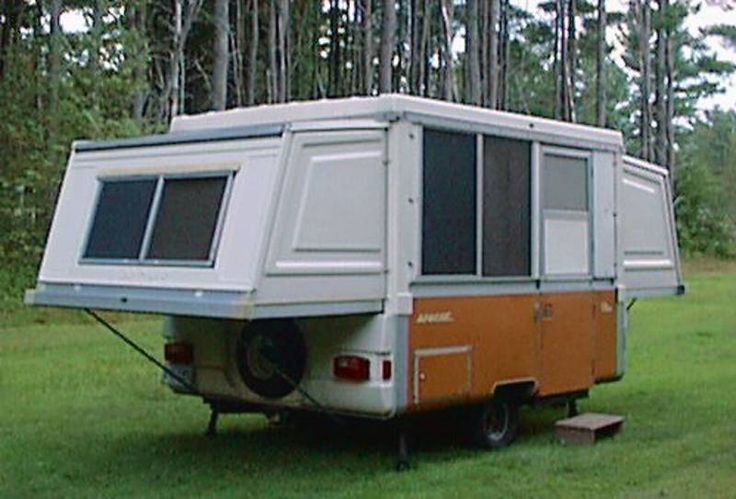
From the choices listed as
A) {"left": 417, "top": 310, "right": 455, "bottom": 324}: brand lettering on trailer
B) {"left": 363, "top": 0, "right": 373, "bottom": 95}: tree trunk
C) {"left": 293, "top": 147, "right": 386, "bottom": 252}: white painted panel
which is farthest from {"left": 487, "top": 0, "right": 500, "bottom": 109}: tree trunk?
{"left": 293, "top": 147, "right": 386, "bottom": 252}: white painted panel

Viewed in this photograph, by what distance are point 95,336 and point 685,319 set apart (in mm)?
9011

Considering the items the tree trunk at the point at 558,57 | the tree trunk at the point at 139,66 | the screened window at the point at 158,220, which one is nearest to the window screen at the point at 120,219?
the screened window at the point at 158,220

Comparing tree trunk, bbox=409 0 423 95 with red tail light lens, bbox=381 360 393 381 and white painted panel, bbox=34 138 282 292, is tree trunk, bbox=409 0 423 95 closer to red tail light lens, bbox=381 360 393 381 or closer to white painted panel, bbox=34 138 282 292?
white painted panel, bbox=34 138 282 292

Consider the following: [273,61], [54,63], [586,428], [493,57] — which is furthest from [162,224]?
[493,57]

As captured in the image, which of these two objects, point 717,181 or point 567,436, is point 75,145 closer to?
point 567,436

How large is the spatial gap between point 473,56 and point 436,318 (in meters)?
28.0

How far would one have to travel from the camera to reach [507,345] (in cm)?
781

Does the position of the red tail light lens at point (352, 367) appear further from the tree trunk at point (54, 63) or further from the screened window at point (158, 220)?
the tree trunk at point (54, 63)

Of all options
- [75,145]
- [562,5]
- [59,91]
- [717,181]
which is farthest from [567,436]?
[717,181]

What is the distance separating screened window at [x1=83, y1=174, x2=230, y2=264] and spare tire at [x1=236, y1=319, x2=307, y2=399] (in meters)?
0.84

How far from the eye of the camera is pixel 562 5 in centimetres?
4216

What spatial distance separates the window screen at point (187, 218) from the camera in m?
6.64

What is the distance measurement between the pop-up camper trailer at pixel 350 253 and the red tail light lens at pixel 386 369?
24 millimetres

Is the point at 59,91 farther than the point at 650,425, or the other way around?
the point at 59,91
